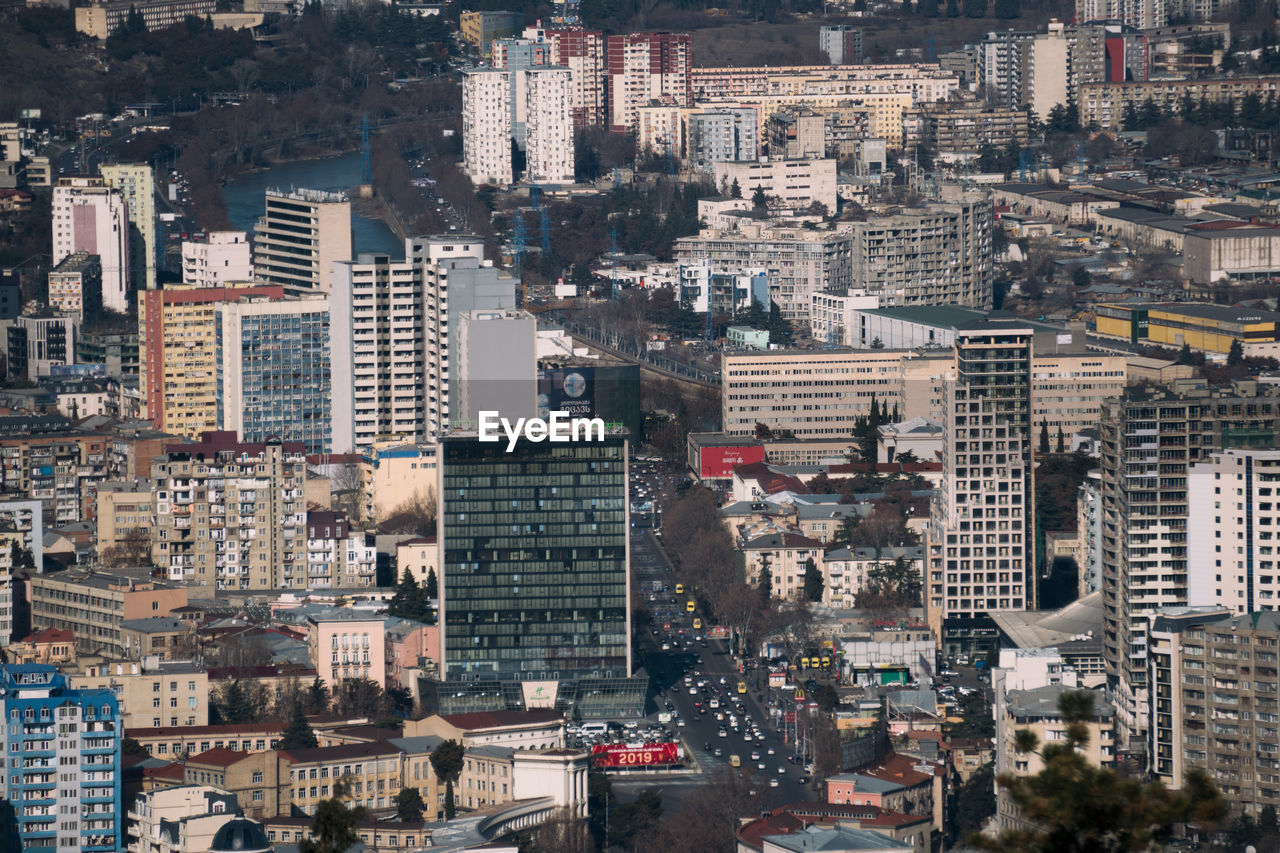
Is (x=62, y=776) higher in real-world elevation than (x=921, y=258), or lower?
lower

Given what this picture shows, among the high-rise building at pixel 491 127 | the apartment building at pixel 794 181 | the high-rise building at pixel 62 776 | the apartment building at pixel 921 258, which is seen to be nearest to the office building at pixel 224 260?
the apartment building at pixel 921 258

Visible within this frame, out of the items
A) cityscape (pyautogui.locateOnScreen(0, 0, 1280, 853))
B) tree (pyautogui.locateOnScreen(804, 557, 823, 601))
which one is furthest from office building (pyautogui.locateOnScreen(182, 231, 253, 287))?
tree (pyautogui.locateOnScreen(804, 557, 823, 601))

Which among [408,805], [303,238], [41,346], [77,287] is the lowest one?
[408,805]

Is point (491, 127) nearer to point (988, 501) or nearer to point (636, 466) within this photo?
point (636, 466)

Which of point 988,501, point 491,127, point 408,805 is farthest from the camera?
point 491,127

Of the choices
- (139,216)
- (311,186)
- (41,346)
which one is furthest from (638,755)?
(311,186)

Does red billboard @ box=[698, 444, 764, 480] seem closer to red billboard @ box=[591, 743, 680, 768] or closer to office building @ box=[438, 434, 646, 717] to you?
office building @ box=[438, 434, 646, 717]

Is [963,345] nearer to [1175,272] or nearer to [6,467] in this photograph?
[6,467]

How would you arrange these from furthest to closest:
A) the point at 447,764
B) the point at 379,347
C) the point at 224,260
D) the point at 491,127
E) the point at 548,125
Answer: the point at 548,125 < the point at 491,127 < the point at 224,260 < the point at 379,347 < the point at 447,764
